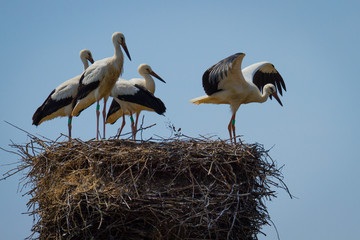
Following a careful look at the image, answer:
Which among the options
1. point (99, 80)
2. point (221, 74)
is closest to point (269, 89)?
point (221, 74)

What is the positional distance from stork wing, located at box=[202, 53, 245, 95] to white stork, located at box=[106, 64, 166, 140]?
31.6 inches

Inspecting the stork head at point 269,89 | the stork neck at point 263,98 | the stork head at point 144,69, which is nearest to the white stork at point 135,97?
the stork head at point 144,69

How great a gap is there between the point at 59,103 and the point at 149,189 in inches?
138

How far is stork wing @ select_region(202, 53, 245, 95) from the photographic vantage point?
31.7 feet

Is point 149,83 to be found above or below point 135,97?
above

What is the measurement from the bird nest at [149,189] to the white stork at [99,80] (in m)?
1.94

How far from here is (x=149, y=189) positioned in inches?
294

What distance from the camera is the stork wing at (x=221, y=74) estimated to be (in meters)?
9.66

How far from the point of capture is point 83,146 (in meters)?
8.00

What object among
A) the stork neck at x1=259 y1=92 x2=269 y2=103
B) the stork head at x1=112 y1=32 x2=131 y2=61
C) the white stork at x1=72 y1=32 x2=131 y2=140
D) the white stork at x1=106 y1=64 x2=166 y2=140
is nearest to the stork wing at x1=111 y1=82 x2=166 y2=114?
the white stork at x1=106 y1=64 x2=166 y2=140

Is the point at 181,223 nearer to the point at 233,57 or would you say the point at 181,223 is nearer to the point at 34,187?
the point at 34,187

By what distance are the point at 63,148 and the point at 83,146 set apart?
281mm

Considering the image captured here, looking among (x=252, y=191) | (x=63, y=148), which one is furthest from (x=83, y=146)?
(x=252, y=191)

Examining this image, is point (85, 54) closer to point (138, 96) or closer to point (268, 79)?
point (138, 96)
